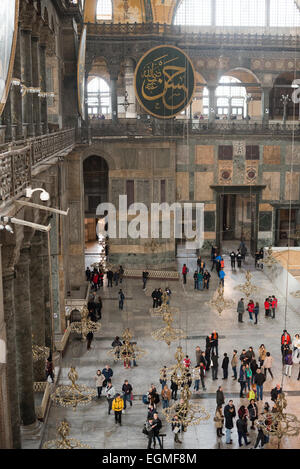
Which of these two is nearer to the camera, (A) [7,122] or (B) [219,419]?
(A) [7,122]

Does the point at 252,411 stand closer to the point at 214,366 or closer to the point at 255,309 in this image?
the point at 214,366

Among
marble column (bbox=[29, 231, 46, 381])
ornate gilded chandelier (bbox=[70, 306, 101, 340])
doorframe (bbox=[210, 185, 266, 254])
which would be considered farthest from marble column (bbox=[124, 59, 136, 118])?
marble column (bbox=[29, 231, 46, 381])

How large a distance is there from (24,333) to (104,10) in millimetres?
14825

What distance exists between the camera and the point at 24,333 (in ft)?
27.5

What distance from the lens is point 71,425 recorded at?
32.4 ft

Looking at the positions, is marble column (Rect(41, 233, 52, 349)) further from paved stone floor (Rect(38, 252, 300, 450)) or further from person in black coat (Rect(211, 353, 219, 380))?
person in black coat (Rect(211, 353, 219, 380))

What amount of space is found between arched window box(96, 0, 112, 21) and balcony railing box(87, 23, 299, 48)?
64cm

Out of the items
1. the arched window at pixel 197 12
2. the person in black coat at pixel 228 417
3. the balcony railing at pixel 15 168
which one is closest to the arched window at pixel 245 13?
the arched window at pixel 197 12

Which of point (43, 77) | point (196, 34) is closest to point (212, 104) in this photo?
point (196, 34)

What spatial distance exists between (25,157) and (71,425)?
5.40m

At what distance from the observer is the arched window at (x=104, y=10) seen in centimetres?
2012

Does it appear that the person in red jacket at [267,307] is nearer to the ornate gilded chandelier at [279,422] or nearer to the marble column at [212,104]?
the ornate gilded chandelier at [279,422]

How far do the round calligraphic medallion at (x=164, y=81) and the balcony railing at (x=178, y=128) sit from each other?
3586 millimetres

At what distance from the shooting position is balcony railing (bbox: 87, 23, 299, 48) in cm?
1958
